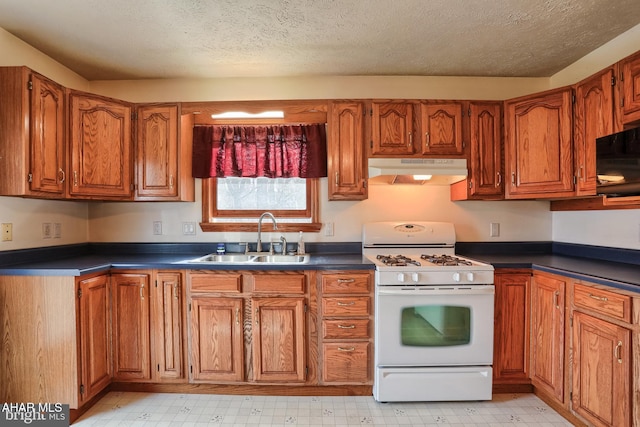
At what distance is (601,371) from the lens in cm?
168

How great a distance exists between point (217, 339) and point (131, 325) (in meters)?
0.62

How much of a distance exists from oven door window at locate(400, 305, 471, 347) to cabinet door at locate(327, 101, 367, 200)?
0.96m

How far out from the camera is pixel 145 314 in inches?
87.4

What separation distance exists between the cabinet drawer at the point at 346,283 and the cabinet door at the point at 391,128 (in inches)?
38.2

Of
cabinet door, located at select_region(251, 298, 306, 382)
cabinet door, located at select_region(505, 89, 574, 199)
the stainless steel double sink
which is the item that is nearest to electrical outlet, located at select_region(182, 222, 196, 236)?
the stainless steel double sink

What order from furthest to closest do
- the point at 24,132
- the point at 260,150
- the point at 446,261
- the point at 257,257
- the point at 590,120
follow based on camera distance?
the point at 260,150
the point at 257,257
the point at 446,261
the point at 590,120
the point at 24,132

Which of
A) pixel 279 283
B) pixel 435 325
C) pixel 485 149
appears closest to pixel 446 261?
pixel 435 325

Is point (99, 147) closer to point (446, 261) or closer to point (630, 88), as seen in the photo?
point (446, 261)

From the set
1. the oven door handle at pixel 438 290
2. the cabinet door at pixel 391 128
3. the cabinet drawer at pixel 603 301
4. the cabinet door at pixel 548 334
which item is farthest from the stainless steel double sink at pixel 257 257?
the cabinet drawer at pixel 603 301

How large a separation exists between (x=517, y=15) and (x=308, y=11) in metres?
1.28

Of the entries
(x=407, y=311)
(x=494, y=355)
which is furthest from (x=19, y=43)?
(x=494, y=355)

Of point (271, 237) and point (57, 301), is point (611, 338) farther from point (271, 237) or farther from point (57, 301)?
point (57, 301)

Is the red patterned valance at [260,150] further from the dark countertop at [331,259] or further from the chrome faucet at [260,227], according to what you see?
the dark countertop at [331,259]

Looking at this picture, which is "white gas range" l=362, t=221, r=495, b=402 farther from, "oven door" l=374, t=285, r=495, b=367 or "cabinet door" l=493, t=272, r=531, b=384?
"cabinet door" l=493, t=272, r=531, b=384
